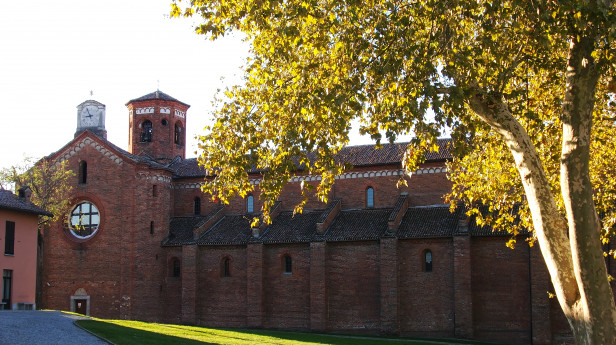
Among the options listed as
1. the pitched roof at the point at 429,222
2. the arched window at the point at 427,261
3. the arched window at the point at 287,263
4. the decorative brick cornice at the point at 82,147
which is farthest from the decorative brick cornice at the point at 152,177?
the arched window at the point at 427,261

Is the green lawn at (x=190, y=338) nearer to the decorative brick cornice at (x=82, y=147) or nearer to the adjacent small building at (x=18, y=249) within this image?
the adjacent small building at (x=18, y=249)

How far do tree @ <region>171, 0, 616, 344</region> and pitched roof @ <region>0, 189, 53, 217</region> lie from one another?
1888cm

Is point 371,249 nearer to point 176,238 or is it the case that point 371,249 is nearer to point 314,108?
point 176,238

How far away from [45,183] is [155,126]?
960 cm

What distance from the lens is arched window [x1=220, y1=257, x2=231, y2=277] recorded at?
39562 millimetres

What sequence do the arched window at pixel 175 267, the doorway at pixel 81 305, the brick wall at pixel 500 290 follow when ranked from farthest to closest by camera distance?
the arched window at pixel 175 267 < the doorway at pixel 81 305 < the brick wall at pixel 500 290

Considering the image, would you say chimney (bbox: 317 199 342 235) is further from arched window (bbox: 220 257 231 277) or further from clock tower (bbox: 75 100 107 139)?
clock tower (bbox: 75 100 107 139)

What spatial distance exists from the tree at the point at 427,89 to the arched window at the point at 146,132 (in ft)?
102

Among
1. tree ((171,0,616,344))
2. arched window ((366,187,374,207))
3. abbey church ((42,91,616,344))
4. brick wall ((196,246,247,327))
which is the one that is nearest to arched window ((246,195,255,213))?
abbey church ((42,91,616,344))

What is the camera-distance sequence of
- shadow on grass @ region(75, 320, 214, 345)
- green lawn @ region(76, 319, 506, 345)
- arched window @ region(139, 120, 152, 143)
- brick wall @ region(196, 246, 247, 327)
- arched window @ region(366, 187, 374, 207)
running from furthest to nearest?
arched window @ region(139, 120, 152, 143), arched window @ region(366, 187, 374, 207), brick wall @ region(196, 246, 247, 327), green lawn @ region(76, 319, 506, 345), shadow on grass @ region(75, 320, 214, 345)

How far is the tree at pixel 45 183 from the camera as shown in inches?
1487

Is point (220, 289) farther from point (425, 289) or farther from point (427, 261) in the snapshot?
point (427, 261)

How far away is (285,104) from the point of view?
15.2 meters

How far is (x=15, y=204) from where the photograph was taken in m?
32.2
